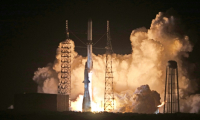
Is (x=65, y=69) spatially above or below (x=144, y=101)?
above

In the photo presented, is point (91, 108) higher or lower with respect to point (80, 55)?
lower

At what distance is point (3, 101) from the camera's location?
138375 millimetres

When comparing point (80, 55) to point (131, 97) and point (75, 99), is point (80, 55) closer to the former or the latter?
point (75, 99)

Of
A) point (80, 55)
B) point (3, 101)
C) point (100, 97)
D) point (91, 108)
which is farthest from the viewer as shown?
point (3, 101)

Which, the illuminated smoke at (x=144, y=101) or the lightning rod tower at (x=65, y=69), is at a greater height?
the lightning rod tower at (x=65, y=69)

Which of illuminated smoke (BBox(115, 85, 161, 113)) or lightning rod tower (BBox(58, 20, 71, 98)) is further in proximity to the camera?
lightning rod tower (BBox(58, 20, 71, 98))

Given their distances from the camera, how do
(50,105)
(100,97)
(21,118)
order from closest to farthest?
(21,118), (50,105), (100,97)

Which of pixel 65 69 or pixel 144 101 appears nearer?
pixel 144 101

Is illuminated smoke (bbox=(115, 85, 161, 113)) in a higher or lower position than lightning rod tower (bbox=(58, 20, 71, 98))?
lower

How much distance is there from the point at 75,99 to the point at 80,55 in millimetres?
11878

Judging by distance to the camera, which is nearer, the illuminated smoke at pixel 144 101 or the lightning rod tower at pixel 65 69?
the illuminated smoke at pixel 144 101

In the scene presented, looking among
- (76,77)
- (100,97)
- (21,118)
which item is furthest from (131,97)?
(21,118)

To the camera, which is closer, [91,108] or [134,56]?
[91,108]

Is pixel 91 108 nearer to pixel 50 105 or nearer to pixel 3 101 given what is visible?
pixel 50 105
